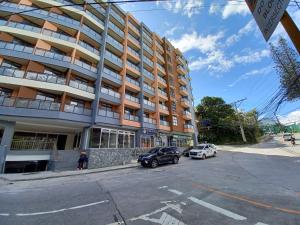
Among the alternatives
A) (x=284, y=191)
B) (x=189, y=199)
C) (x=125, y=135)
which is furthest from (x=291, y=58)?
(x=125, y=135)

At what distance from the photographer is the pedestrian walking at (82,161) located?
53.0 ft

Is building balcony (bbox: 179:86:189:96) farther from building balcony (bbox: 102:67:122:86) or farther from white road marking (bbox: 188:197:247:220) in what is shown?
white road marking (bbox: 188:197:247:220)

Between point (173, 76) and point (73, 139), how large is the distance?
986 inches

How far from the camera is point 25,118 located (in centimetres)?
1489

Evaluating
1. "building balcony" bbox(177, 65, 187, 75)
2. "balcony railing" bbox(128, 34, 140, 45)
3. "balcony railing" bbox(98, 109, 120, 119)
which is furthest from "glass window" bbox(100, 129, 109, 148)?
"building balcony" bbox(177, 65, 187, 75)

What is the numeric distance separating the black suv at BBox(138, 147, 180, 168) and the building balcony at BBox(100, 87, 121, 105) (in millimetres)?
8205

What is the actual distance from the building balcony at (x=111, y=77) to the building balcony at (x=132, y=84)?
1432 mm

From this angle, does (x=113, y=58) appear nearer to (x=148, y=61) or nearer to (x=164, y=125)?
(x=148, y=61)

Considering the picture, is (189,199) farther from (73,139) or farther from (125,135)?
(73,139)

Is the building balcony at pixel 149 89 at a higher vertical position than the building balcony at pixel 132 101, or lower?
higher

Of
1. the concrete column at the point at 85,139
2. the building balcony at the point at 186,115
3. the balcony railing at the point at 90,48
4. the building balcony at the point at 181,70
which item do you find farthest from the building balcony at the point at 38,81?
the building balcony at the point at 181,70

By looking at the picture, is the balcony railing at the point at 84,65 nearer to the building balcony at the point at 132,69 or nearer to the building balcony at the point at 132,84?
the building balcony at the point at 132,84

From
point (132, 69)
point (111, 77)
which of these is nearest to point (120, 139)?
point (111, 77)

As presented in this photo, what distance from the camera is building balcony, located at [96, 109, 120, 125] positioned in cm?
1912
